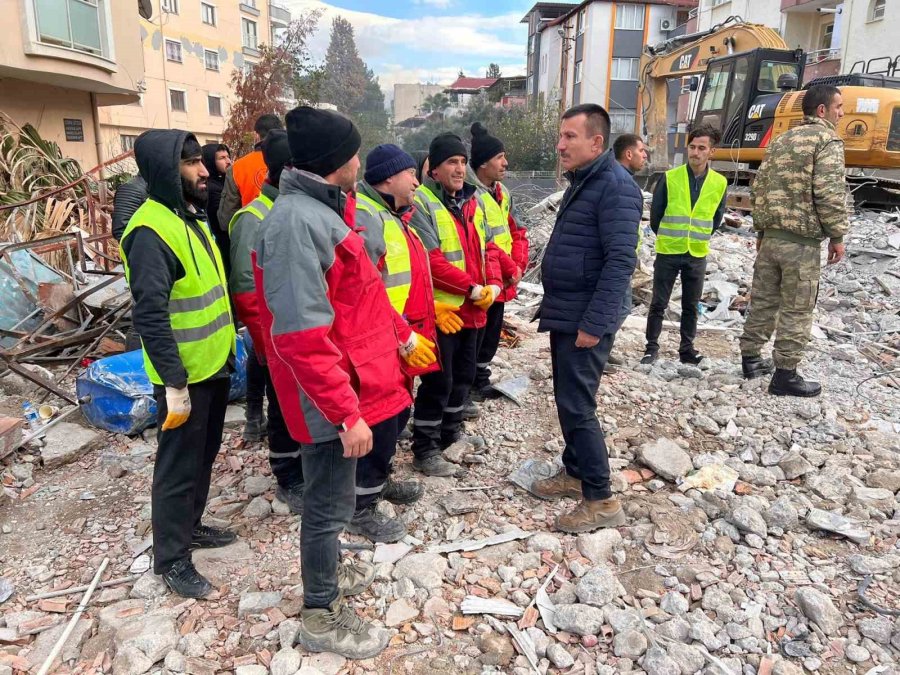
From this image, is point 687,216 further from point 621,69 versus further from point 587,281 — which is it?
point 621,69

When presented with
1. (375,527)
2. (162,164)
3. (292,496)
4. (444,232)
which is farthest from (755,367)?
(162,164)

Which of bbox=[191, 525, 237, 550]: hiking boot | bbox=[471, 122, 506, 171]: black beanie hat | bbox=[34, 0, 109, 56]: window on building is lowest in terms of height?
bbox=[191, 525, 237, 550]: hiking boot

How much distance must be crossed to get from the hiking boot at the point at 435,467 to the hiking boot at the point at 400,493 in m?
0.30

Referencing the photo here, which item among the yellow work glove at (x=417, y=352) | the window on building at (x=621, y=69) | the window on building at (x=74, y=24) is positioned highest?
the window on building at (x=621, y=69)

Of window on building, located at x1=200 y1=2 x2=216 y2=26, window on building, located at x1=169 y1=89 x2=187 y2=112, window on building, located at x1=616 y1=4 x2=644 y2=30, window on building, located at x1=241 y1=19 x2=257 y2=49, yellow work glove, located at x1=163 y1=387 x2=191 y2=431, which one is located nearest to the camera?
yellow work glove, located at x1=163 y1=387 x2=191 y2=431

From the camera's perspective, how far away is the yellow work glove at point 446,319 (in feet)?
12.3

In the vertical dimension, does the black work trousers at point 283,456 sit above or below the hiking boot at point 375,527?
above

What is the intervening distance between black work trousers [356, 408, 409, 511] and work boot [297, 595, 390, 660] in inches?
26.3

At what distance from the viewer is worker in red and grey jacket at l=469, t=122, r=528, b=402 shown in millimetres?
4434

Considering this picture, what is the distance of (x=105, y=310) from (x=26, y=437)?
1650mm

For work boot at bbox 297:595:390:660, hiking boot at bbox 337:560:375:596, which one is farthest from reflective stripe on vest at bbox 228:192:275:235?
work boot at bbox 297:595:390:660

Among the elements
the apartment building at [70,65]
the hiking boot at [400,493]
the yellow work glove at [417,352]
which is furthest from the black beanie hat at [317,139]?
the apartment building at [70,65]

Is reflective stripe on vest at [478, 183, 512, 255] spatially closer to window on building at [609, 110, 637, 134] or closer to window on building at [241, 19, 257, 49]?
window on building at [609, 110, 637, 134]

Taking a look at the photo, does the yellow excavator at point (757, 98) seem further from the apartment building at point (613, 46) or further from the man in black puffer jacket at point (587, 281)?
the apartment building at point (613, 46)
